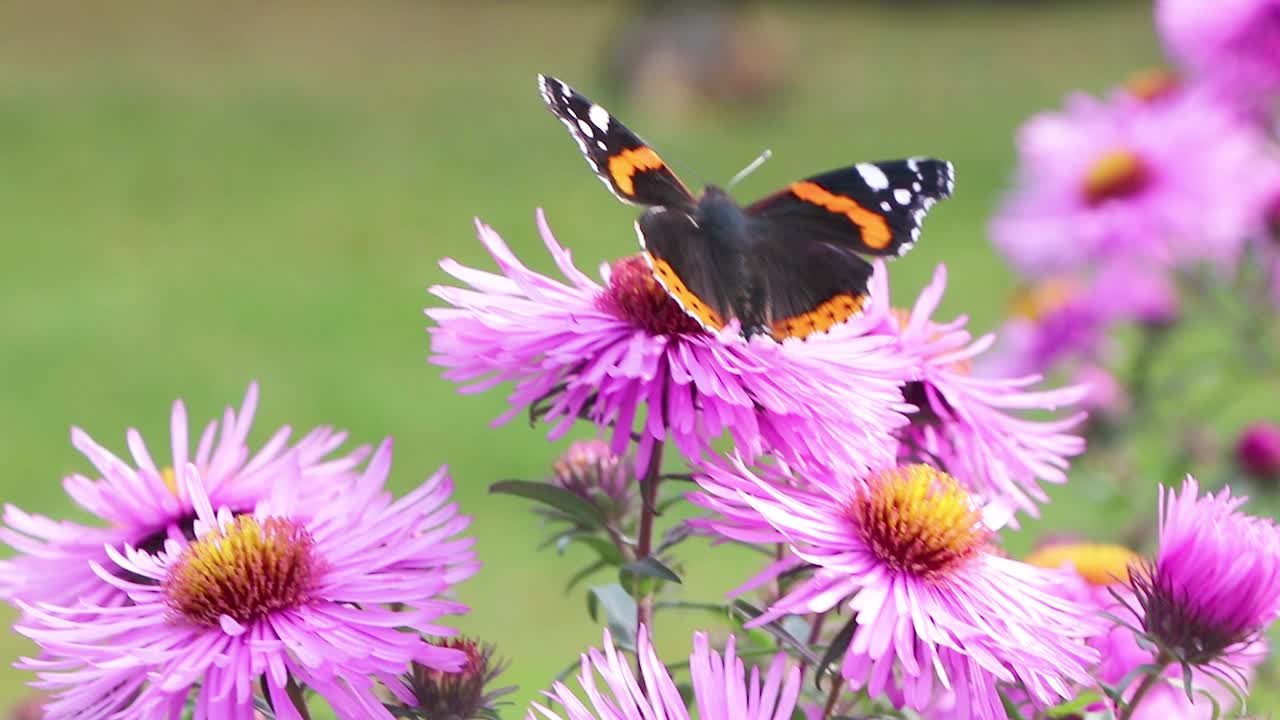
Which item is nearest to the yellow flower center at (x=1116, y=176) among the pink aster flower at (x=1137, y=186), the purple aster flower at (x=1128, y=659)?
the pink aster flower at (x=1137, y=186)

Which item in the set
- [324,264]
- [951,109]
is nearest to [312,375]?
[324,264]

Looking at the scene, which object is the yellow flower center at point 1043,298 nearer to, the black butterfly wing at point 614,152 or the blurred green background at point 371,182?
the blurred green background at point 371,182

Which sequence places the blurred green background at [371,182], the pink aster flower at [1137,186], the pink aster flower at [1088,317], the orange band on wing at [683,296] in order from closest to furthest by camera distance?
the orange band on wing at [683,296], the pink aster flower at [1137,186], the pink aster flower at [1088,317], the blurred green background at [371,182]

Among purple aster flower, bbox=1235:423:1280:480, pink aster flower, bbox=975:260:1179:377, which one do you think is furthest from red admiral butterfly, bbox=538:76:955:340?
pink aster flower, bbox=975:260:1179:377

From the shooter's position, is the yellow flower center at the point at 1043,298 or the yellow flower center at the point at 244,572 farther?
the yellow flower center at the point at 1043,298

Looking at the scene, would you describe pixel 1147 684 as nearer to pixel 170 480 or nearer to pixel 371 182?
pixel 170 480
